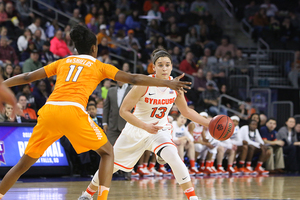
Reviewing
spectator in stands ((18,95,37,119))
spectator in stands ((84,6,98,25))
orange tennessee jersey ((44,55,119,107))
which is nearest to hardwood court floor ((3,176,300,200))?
spectator in stands ((18,95,37,119))

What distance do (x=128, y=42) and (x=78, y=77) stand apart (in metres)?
11.1

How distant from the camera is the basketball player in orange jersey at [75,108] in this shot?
14.1 feet

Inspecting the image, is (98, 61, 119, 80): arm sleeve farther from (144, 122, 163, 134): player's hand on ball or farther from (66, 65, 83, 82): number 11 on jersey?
(144, 122, 163, 134): player's hand on ball

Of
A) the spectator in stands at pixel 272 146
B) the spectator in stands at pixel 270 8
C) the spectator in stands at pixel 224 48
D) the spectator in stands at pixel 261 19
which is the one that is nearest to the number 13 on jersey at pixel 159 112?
the spectator in stands at pixel 272 146

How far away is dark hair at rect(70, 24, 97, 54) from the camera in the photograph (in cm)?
455

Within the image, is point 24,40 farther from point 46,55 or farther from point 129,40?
point 129,40

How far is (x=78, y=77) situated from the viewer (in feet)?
14.5

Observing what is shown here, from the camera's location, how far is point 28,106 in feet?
33.4

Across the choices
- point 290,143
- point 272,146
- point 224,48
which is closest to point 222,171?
point 272,146

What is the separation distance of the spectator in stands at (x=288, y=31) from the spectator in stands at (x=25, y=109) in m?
12.5

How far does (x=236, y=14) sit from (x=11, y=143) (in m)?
14.0

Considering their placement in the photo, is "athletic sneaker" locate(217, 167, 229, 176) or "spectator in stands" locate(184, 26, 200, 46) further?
"spectator in stands" locate(184, 26, 200, 46)

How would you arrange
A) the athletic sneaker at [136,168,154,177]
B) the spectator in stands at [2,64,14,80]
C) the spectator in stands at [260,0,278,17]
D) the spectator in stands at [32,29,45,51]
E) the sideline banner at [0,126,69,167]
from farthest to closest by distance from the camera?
the spectator in stands at [260,0,278,17] → the spectator in stands at [32,29,45,51] → the spectator in stands at [2,64,14,80] → the athletic sneaker at [136,168,154,177] → the sideline banner at [0,126,69,167]

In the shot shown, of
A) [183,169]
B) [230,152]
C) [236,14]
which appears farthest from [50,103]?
[236,14]
